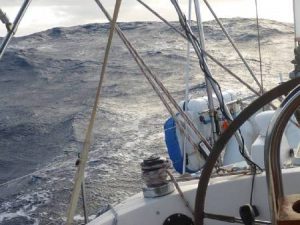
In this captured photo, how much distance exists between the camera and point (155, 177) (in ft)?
6.04

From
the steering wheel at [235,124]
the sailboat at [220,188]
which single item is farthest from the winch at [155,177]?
the steering wheel at [235,124]

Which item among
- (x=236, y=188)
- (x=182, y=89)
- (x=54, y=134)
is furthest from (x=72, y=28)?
(x=236, y=188)

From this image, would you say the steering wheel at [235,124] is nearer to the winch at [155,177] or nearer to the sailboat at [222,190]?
the sailboat at [222,190]

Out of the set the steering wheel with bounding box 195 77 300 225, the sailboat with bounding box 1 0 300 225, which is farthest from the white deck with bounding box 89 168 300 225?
the steering wheel with bounding box 195 77 300 225

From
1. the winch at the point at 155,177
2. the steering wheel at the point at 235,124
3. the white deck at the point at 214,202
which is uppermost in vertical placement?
the steering wheel at the point at 235,124

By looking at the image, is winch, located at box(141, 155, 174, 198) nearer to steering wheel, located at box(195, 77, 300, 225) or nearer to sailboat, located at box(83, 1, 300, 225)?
sailboat, located at box(83, 1, 300, 225)

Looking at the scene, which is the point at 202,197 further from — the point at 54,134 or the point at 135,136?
the point at 54,134

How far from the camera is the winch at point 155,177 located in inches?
72.2

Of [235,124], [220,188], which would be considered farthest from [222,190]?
[235,124]

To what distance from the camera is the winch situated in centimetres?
183

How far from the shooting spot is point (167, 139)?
4.38 metres

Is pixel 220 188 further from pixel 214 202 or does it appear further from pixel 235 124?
pixel 235 124

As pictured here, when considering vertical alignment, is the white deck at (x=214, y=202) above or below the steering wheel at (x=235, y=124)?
below

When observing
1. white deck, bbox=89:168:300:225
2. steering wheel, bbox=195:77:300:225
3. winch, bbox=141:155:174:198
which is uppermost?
steering wheel, bbox=195:77:300:225
